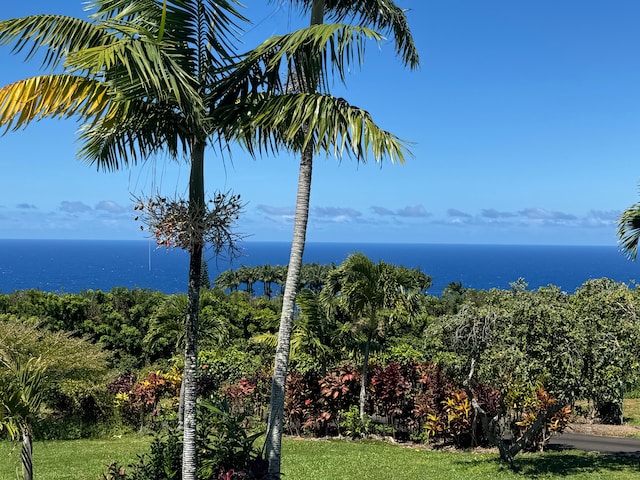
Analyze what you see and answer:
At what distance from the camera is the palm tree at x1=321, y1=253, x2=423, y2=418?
47.0ft

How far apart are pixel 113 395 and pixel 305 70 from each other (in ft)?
47.2

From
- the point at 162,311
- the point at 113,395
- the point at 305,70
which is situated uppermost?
the point at 305,70

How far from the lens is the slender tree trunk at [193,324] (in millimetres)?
5703

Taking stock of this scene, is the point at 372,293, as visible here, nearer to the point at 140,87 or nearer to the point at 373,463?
the point at 373,463

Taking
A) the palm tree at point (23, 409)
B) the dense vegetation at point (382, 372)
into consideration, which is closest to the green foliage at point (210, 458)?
the dense vegetation at point (382, 372)

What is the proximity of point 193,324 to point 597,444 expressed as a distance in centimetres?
1257

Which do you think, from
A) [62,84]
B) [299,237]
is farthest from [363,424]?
[62,84]

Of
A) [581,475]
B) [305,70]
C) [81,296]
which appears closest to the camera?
[305,70]

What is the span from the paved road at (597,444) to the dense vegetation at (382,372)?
0.80 metres

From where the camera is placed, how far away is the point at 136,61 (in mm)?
4559

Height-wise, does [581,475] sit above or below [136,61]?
below

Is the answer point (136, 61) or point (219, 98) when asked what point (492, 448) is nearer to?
point (219, 98)

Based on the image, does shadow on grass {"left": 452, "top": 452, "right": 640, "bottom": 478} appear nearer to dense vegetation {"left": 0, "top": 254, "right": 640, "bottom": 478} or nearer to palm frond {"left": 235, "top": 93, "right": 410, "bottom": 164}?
dense vegetation {"left": 0, "top": 254, "right": 640, "bottom": 478}

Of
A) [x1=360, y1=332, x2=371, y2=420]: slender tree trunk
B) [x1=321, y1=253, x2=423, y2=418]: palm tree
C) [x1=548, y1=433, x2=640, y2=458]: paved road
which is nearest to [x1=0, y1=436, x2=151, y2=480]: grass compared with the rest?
[x1=360, y1=332, x2=371, y2=420]: slender tree trunk
